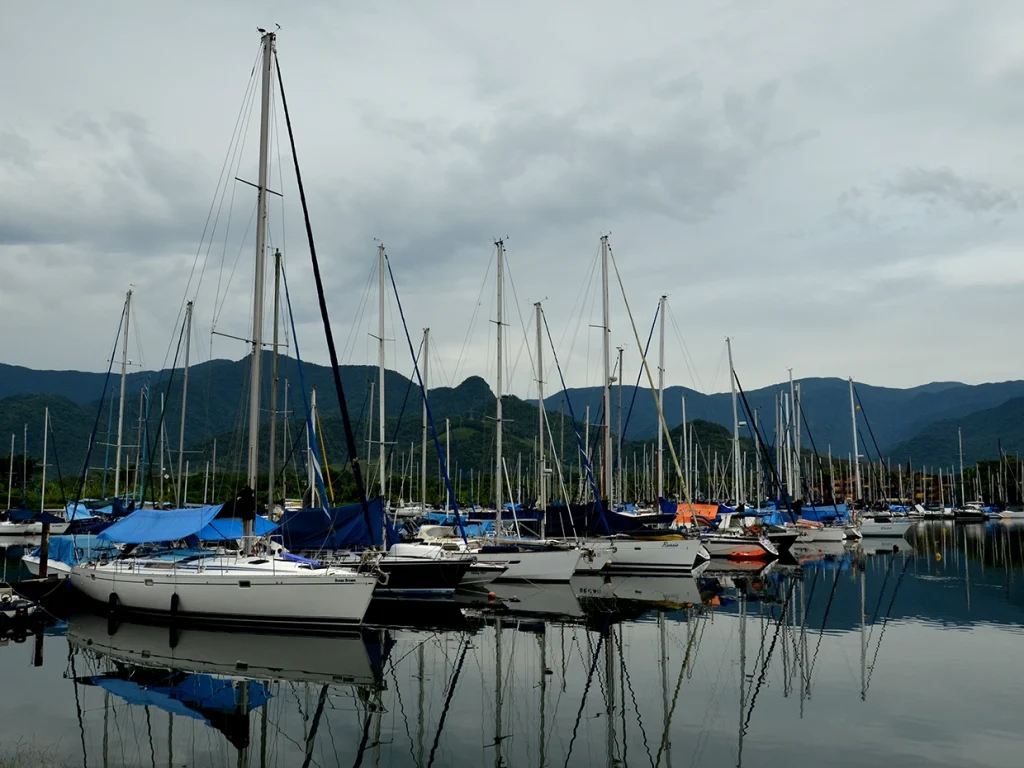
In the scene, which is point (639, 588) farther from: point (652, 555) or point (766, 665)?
point (766, 665)

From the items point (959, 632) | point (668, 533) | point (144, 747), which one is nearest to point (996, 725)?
point (959, 632)

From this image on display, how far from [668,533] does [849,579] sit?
8439 millimetres

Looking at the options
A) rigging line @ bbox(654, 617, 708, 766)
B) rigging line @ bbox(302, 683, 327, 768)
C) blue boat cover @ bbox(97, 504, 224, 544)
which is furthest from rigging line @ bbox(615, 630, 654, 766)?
blue boat cover @ bbox(97, 504, 224, 544)

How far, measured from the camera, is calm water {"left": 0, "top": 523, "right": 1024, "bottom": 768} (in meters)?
14.0

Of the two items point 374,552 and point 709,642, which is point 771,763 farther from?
point 374,552

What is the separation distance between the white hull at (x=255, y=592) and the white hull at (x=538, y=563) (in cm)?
1105

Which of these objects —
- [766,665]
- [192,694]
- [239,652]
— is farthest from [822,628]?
[192,694]

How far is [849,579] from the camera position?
38.7 metres

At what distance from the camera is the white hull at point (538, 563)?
3431 cm

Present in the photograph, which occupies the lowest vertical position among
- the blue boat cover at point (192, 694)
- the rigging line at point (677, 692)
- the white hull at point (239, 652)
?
the rigging line at point (677, 692)

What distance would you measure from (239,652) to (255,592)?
252 cm

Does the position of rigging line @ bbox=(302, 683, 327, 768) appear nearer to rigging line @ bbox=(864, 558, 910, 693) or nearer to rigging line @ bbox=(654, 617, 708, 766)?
rigging line @ bbox=(654, 617, 708, 766)

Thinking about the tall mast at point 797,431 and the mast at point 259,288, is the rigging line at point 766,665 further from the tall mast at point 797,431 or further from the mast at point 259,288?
the tall mast at point 797,431

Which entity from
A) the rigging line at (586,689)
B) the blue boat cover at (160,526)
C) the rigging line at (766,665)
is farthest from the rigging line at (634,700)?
the blue boat cover at (160,526)
